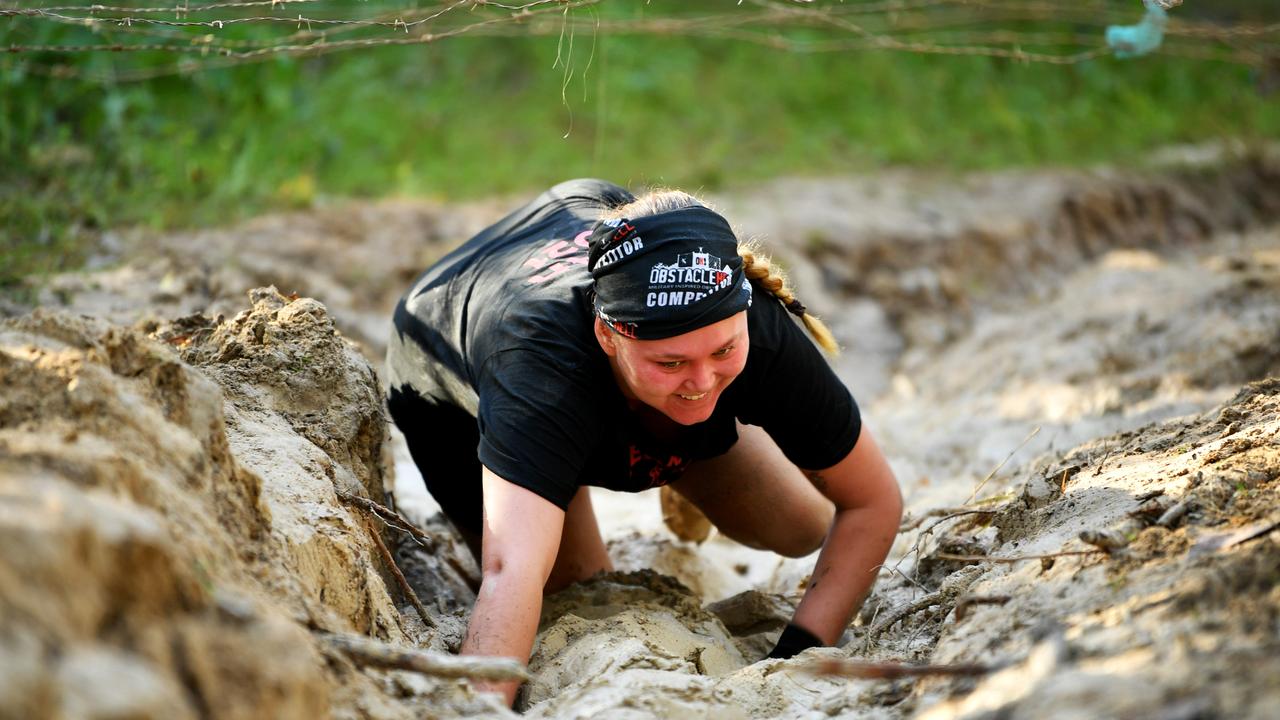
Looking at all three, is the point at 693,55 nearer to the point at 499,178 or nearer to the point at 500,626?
the point at 499,178

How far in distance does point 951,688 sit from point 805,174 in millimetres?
5854

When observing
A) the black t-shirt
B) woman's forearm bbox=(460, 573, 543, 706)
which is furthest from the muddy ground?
the black t-shirt

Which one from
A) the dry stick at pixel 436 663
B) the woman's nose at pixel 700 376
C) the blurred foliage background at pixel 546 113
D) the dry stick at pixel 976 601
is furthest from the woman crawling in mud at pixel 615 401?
the blurred foliage background at pixel 546 113

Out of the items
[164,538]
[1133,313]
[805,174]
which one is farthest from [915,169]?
[164,538]

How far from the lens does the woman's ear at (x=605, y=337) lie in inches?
98.7

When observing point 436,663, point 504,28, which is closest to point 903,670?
point 436,663

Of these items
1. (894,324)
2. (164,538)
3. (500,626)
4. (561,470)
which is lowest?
(894,324)

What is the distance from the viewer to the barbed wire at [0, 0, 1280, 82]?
2.91 meters

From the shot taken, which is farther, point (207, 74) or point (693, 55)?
point (693, 55)

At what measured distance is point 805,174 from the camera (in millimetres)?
7562

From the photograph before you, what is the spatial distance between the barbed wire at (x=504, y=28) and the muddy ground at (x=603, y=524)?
2.38 feet

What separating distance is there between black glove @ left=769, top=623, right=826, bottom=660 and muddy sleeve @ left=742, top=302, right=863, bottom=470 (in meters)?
0.38

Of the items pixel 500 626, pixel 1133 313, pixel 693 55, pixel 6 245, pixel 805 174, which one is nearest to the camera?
pixel 500 626

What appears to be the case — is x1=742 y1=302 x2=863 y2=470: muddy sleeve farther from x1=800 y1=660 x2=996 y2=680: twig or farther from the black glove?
x1=800 y1=660 x2=996 y2=680: twig
